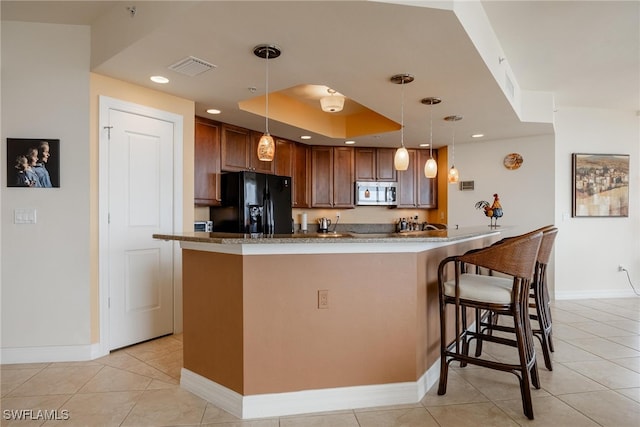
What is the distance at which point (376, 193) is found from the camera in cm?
590

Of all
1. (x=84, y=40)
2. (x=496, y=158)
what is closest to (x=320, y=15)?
(x=84, y=40)

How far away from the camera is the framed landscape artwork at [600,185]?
502cm

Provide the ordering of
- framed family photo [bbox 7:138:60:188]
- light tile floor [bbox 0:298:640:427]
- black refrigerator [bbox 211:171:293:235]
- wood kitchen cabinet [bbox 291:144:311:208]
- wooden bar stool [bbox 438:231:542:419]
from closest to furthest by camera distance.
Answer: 1. light tile floor [bbox 0:298:640:427]
2. wooden bar stool [bbox 438:231:542:419]
3. framed family photo [bbox 7:138:60:188]
4. black refrigerator [bbox 211:171:293:235]
5. wood kitchen cabinet [bbox 291:144:311:208]

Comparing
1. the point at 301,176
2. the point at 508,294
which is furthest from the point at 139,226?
the point at 508,294

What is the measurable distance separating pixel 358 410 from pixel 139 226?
2.37 m

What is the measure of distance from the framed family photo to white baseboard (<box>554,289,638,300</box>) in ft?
19.4

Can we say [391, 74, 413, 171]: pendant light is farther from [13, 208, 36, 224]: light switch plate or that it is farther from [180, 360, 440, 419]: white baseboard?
[13, 208, 36, 224]: light switch plate

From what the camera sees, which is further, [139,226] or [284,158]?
[284,158]

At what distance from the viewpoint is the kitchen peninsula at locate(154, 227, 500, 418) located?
2.06 m

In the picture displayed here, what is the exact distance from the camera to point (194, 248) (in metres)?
2.30

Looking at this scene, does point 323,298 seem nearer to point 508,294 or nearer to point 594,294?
point 508,294

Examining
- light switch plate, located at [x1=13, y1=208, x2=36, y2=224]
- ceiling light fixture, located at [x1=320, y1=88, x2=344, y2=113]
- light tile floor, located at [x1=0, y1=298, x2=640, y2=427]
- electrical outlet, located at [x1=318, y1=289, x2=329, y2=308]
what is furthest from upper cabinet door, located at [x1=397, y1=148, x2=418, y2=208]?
light switch plate, located at [x1=13, y1=208, x2=36, y2=224]

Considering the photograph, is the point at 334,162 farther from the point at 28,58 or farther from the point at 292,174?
the point at 28,58

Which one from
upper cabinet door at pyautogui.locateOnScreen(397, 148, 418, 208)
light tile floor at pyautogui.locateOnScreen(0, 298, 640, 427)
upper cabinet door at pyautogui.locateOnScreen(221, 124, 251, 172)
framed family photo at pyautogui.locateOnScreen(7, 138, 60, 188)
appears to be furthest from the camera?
upper cabinet door at pyautogui.locateOnScreen(397, 148, 418, 208)
